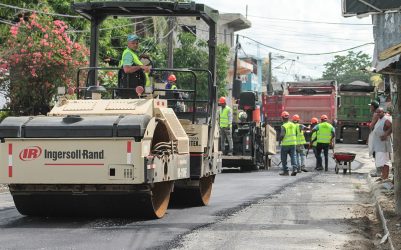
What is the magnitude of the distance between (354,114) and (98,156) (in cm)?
3629

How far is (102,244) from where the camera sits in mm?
8820

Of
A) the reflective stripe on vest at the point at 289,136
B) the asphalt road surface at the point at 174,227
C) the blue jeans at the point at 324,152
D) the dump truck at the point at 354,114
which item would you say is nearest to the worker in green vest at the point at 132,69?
the asphalt road surface at the point at 174,227

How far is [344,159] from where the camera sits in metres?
24.4

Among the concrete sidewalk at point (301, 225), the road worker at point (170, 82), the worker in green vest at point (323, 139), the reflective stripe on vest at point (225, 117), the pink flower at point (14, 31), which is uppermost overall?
the pink flower at point (14, 31)

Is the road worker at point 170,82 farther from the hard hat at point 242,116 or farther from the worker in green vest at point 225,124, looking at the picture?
the hard hat at point 242,116

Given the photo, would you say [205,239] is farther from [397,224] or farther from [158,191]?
[397,224]

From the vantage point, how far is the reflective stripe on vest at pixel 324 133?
2634 centimetres

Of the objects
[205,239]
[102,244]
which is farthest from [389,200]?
[102,244]

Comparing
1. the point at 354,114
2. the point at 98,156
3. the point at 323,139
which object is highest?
the point at 354,114

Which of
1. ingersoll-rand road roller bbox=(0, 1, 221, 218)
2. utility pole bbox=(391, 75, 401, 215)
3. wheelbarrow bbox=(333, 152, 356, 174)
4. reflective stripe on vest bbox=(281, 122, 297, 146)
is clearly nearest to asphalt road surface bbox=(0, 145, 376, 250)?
ingersoll-rand road roller bbox=(0, 1, 221, 218)

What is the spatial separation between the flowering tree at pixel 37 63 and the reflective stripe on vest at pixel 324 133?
7.81 meters

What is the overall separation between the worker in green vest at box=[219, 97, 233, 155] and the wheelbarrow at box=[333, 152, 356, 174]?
10.5 ft

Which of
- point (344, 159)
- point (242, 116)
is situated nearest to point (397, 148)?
point (242, 116)

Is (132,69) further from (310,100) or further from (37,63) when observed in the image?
(310,100)
